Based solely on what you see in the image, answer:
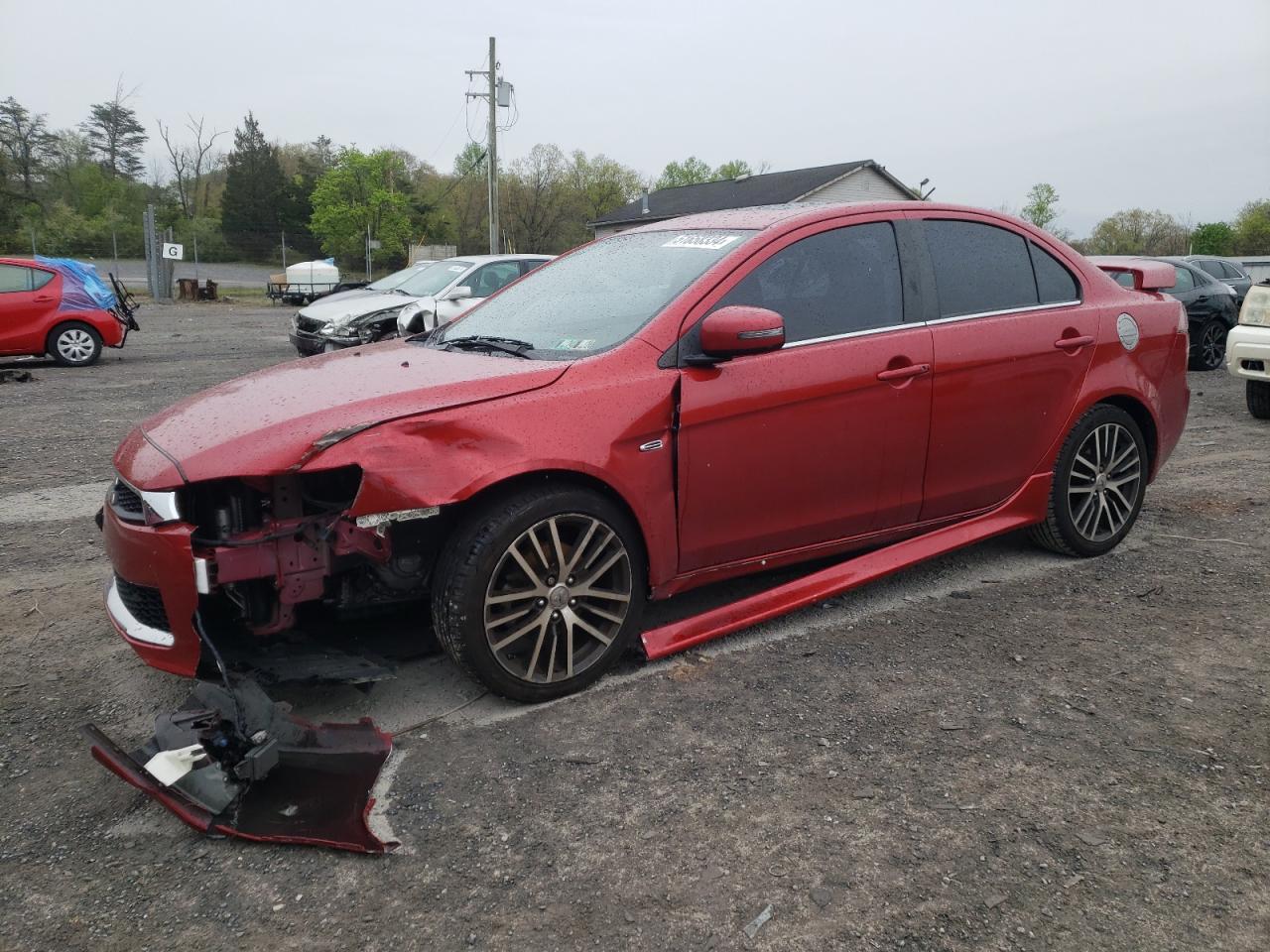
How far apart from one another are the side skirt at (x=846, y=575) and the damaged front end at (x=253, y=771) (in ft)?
3.83

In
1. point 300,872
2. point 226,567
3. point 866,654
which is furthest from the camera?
point 866,654

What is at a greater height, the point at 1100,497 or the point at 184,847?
the point at 1100,497

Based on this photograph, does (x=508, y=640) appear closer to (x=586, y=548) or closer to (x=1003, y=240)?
(x=586, y=548)

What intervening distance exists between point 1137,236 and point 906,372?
62013mm

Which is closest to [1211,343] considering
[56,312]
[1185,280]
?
[1185,280]

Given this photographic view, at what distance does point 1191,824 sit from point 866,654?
51.3 inches

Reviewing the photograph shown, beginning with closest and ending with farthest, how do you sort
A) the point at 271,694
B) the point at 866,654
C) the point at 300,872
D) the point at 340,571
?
the point at 300,872 → the point at 340,571 → the point at 271,694 → the point at 866,654

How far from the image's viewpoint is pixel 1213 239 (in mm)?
50812

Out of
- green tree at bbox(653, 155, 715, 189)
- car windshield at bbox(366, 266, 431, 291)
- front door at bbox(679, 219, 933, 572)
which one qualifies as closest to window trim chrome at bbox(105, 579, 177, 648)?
front door at bbox(679, 219, 933, 572)

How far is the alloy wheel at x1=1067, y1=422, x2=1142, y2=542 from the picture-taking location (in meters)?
4.63

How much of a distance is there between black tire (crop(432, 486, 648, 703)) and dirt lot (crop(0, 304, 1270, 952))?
153 millimetres

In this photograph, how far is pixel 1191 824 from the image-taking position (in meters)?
2.64

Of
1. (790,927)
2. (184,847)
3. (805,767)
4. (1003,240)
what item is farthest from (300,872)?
(1003,240)

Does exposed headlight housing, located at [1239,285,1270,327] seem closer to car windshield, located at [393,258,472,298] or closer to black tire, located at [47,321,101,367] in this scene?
car windshield, located at [393,258,472,298]
